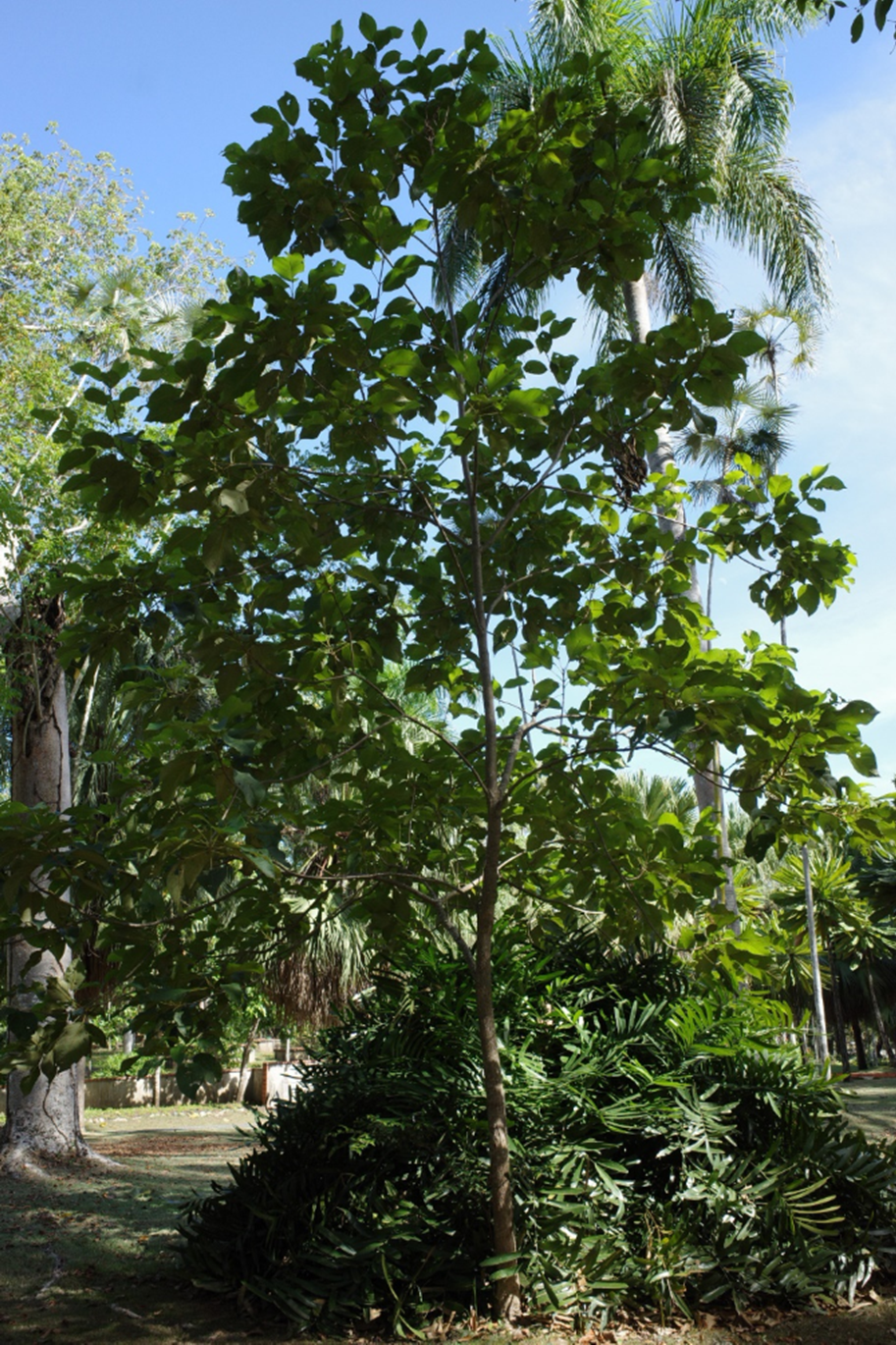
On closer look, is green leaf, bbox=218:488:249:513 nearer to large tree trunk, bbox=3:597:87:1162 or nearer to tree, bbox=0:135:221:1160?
tree, bbox=0:135:221:1160

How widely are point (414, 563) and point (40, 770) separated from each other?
6430 millimetres

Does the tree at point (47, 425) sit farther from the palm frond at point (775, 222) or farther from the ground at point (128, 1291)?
the palm frond at point (775, 222)

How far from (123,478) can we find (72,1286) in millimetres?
3694

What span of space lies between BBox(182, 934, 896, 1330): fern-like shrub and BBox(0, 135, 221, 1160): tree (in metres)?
1.50

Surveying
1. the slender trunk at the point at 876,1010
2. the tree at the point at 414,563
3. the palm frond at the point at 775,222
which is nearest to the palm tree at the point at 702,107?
the palm frond at the point at 775,222

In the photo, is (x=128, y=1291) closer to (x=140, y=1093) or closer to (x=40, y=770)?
(x=40, y=770)

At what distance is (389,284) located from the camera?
11.3 ft

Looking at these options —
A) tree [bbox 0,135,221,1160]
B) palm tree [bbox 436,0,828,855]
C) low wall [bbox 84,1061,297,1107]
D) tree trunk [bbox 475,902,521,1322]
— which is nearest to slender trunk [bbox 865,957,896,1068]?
low wall [bbox 84,1061,297,1107]

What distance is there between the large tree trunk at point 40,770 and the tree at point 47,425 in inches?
0.5

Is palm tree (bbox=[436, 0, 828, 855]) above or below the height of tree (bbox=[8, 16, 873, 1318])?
above

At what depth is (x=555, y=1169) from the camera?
4133 mm

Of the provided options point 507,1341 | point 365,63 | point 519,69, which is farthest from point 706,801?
point 519,69

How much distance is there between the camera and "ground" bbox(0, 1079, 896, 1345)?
369cm

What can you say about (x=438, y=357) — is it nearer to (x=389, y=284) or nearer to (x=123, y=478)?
(x=389, y=284)
